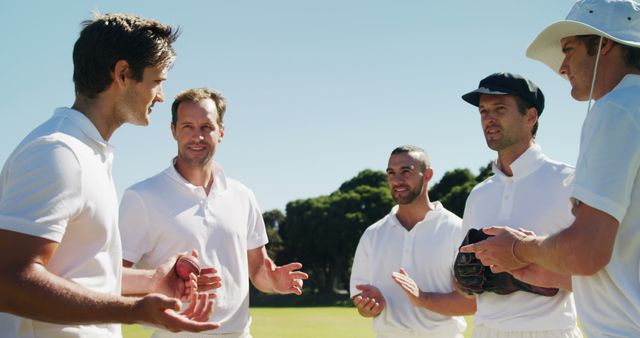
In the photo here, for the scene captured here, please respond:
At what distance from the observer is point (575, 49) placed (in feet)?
11.9

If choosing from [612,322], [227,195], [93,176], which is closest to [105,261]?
[93,176]

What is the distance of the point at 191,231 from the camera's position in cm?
624

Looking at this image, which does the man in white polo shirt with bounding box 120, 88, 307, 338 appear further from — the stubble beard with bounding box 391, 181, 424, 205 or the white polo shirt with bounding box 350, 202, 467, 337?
the stubble beard with bounding box 391, 181, 424, 205

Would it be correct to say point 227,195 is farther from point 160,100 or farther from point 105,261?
point 105,261

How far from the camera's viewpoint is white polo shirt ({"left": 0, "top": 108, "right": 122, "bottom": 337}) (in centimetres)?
317

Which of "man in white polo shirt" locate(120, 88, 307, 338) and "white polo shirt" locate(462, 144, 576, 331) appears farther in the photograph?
"man in white polo shirt" locate(120, 88, 307, 338)

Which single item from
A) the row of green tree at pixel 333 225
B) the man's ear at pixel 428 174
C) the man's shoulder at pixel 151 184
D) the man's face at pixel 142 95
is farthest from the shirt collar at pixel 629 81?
the row of green tree at pixel 333 225

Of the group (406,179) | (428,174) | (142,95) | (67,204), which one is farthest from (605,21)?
(428,174)

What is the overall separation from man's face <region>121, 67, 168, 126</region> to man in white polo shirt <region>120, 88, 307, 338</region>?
227 cm

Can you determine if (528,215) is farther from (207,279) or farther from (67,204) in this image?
(67,204)

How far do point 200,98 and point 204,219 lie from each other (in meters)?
1.18

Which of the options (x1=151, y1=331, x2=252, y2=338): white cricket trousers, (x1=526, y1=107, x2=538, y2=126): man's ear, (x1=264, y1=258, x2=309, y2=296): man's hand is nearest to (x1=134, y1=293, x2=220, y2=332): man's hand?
(x1=151, y1=331, x2=252, y2=338): white cricket trousers

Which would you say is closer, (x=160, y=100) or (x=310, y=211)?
(x=160, y=100)

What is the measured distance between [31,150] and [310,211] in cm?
7111
